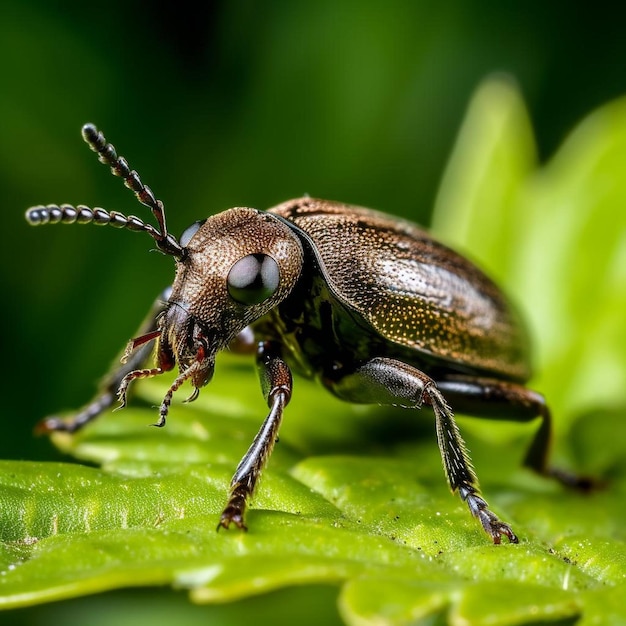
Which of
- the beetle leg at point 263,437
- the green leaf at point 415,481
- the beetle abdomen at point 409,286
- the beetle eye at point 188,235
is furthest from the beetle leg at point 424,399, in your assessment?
the beetle eye at point 188,235

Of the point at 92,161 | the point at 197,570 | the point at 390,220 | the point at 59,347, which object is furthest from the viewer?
the point at 92,161

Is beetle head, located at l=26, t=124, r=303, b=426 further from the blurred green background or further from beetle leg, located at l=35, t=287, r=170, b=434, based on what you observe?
the blurred green background

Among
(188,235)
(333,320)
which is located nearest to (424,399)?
(333,320)

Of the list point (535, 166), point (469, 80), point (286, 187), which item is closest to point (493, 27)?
point (469, 80)

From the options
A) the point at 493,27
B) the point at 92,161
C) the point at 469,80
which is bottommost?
the point at 92,161

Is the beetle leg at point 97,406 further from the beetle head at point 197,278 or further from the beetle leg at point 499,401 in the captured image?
the beetle leg at point 499,401

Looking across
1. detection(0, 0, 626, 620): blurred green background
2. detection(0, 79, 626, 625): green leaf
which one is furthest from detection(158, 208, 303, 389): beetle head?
detection(0, 0, 626, 620): blurred green background

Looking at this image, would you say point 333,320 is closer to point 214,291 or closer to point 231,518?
point 214,291

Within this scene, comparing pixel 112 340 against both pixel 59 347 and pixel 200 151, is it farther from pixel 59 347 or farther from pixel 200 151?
pixel 200 151
